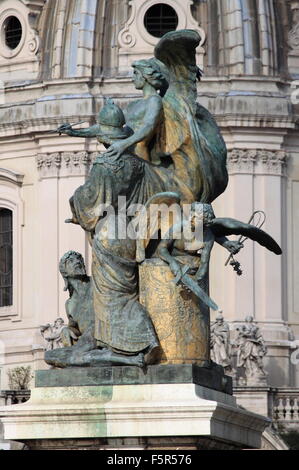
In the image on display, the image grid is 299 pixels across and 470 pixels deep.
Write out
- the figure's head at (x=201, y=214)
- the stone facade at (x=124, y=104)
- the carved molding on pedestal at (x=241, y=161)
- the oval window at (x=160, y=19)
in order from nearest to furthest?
the figure's head at (x=201, y=214) < the stone facade at (x=124, y=104) < the carved molding on pedestal at (x=241, y=161) < the oval window at (x=160, y=19)

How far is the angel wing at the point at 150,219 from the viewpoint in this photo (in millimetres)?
23688

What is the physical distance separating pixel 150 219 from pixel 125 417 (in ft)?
6.62

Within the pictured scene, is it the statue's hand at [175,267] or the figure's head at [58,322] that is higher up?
the figure's head at [58,322]

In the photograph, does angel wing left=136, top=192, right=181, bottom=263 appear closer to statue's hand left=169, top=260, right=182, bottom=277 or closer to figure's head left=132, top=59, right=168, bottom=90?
statue's hand left=169, top=260, right=182, bottom=277

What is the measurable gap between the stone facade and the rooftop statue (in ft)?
153

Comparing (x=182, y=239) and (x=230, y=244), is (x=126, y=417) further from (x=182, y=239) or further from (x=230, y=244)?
(x=230, y=244)

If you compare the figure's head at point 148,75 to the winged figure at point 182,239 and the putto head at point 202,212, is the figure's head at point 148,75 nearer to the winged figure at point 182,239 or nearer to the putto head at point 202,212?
the winged figure at point 182,239

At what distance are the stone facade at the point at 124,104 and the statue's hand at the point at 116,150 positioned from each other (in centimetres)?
4712

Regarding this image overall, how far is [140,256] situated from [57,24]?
2024 inches

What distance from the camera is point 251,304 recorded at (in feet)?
236

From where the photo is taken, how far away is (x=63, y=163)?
72688 millimetres

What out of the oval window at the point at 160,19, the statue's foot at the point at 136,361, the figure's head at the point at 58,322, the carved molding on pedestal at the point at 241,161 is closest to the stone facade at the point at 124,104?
the carved molding on pedestal at the point at 241,161

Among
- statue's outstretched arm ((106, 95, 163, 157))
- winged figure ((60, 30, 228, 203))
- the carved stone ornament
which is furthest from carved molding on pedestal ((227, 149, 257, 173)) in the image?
statue's outstretched arm ((106, 95, 163, 157))

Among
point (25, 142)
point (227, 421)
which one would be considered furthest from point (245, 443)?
point (25, 142)
